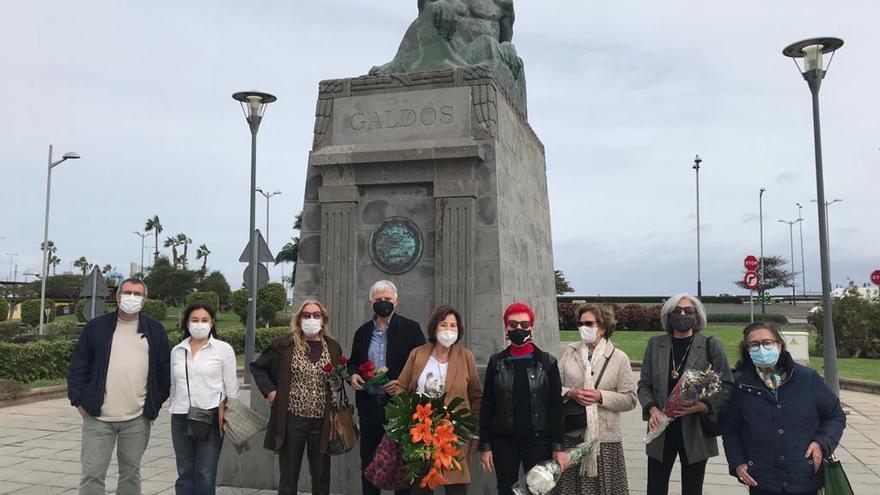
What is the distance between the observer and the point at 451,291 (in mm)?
6242

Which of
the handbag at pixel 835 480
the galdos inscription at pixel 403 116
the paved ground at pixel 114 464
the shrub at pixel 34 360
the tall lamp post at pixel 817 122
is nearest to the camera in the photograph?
the handbag at pixel 835 480

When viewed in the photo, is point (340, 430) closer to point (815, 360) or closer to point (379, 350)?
point (379, 350)

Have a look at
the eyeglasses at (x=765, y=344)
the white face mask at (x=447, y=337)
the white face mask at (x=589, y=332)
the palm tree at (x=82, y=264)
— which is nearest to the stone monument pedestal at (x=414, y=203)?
the white face mask at (x=447, y=337)

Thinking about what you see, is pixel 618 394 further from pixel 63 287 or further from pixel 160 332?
pixel 63 287

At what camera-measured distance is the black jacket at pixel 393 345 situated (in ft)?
15.7

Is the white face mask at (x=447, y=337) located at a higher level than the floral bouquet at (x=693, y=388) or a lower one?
higher

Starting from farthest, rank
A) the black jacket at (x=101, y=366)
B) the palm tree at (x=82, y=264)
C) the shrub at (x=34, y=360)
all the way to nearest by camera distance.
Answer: the palm tree at (x=82, y=264) < the shrub at (x=34, y=360) < the black jacket at (x=101, y=366)

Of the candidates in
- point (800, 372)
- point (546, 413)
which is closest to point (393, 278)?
point (546, 413)

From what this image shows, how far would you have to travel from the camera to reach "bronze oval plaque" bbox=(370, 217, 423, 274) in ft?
21.3

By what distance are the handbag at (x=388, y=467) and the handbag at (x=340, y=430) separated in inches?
16.2

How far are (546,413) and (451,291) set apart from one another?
239 cm

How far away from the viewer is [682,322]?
4152 mm

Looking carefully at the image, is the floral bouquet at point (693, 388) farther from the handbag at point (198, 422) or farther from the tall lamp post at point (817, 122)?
the tall lamp post at point (817, 122)

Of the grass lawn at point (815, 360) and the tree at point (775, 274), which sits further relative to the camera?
the tree at point (775, 274)
